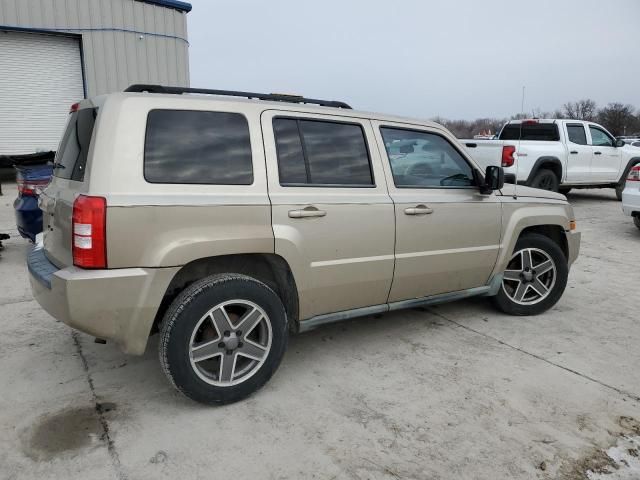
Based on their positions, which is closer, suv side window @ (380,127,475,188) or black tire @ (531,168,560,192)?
suv side window @ (380,127,475,188)

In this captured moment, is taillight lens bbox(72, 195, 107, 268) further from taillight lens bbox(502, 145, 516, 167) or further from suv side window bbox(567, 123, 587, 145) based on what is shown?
suv side window bbox(567, 123, 587, 145)

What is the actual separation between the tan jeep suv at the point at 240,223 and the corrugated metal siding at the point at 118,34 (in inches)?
554

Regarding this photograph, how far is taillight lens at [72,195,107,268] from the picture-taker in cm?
260

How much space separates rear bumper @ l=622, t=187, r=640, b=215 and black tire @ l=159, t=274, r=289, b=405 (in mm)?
7428

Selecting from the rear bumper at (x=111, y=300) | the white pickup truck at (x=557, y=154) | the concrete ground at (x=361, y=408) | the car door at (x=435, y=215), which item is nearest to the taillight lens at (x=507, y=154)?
→ the white pickup truck at (x=557, y=154)

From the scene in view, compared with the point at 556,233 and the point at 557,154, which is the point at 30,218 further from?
the point at 557,154

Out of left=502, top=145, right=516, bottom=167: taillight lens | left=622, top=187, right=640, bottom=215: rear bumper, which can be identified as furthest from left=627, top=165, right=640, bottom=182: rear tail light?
left=502, top=145, right=516, bottom=167: taillight lens

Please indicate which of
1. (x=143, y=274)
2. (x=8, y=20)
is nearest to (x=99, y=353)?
(x=143, y=274)

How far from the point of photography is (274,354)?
319 centimetres

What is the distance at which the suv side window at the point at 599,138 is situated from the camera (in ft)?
39.5

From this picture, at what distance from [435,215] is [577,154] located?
9.44 metres

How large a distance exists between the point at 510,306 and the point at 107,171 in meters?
3.60

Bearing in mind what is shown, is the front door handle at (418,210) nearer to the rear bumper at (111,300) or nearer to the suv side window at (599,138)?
the rear bumper at (111,300)

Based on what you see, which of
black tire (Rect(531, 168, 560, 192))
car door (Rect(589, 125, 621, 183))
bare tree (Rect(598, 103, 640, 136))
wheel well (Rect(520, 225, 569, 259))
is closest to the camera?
wheel well (Rect(520, 225, 569, 259))
